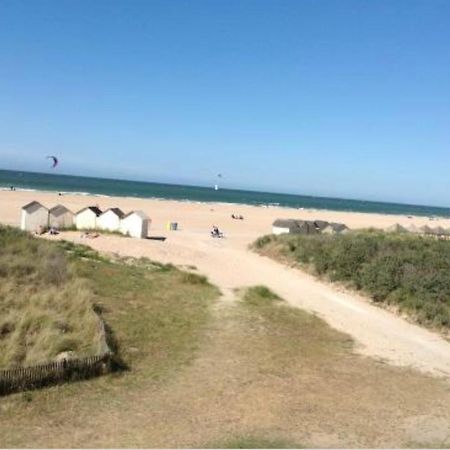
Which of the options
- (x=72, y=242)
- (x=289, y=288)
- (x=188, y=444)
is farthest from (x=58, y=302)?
(x=72, y=242)

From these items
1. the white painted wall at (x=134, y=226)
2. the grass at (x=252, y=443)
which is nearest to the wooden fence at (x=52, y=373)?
the grass at (x=252, y=443)

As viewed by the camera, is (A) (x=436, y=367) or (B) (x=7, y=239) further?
(B) (x=7, y=239)

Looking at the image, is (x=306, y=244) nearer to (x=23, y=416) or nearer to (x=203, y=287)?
(x=203, y=287)

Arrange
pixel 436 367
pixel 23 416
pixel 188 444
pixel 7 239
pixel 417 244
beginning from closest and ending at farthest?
pixel 188 444, pixel 23 416, pixel 436 367, pixel 7 239, pixel 417 244

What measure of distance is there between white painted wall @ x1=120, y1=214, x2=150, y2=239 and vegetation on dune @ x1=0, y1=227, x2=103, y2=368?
13437mm

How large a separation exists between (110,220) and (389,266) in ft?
51.6

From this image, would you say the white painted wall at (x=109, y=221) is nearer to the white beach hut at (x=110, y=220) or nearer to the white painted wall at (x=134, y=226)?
the white beach hut at (x=110, y=220)

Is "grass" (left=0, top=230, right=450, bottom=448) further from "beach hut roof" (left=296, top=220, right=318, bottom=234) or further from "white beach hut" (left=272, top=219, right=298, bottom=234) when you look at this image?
"beach hut roof" (left=296, top=220, right=318, bottom=234)

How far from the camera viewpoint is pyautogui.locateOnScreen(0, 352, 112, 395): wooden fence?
31.3 ft

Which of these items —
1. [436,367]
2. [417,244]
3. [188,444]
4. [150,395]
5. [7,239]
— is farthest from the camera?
[417,244]

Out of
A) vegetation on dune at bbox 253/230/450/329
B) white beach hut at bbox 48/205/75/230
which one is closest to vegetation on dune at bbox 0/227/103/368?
vegetation on dune at bbox 253/230/450/329

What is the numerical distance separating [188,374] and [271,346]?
2.90 metres

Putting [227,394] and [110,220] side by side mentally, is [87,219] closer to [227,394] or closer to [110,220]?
[110,220]

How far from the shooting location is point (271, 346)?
544 inches
